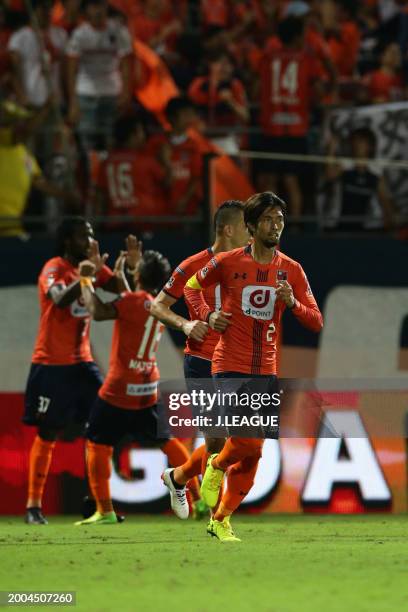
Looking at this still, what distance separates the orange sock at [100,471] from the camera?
10172 millimetres

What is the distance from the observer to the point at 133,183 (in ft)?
43.7

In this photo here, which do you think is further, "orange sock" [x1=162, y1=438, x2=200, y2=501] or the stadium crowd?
the stadium crowd

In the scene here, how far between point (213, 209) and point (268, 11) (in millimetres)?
5397

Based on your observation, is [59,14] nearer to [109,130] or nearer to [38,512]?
[109,130]

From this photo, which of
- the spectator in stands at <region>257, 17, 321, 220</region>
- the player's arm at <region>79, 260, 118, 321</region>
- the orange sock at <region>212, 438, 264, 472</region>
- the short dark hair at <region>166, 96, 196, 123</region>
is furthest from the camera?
the spectator in stands at <region>257, 17, 321, 220</region>

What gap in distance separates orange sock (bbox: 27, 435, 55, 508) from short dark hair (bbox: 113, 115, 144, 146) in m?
3.97

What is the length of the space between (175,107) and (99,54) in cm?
153

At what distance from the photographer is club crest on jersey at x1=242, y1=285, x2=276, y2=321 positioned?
8312mm

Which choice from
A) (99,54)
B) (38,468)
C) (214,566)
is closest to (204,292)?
(38,468)

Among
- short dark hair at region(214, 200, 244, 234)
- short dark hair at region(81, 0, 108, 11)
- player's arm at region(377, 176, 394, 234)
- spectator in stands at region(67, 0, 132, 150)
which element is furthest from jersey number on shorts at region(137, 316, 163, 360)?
short dark hair at region(81, 0, 108, 11)

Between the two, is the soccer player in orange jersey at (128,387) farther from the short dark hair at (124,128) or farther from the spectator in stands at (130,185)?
the short dark hair at (124,128)

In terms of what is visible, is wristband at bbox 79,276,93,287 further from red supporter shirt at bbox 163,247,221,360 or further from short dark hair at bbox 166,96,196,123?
short dark hair at bbox 166,96,196,123

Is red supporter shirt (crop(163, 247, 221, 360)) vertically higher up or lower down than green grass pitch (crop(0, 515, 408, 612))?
higher up

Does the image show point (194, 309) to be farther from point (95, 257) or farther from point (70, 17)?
point (70, 17)
